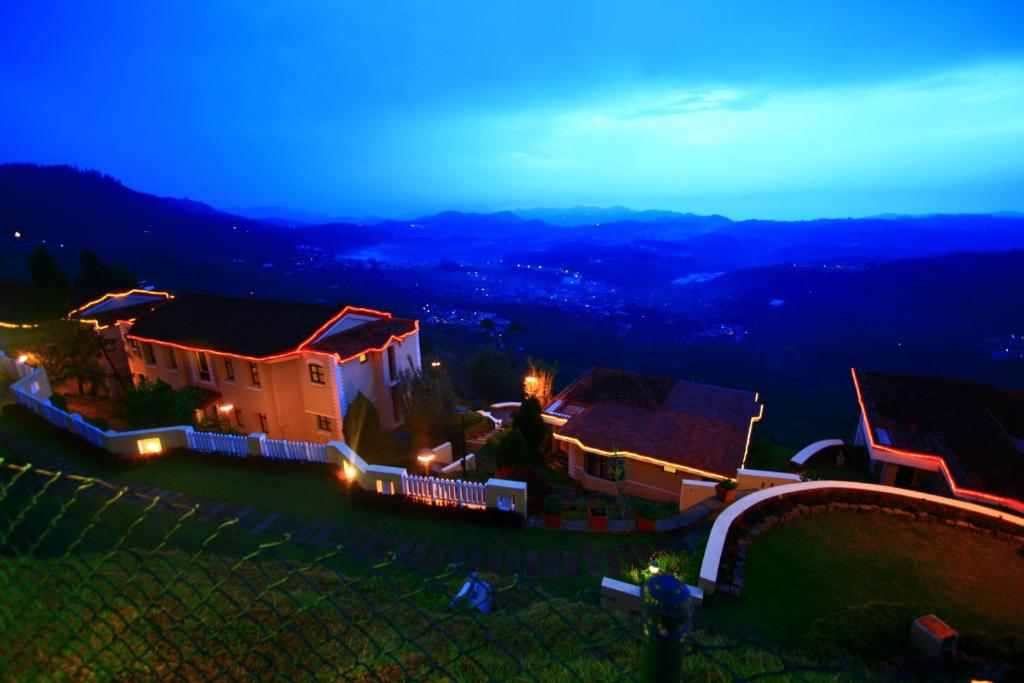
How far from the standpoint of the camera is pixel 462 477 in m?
17.5

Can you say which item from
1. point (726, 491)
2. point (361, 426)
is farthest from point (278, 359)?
point (726, 491)

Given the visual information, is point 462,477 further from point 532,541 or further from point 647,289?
point 647,289

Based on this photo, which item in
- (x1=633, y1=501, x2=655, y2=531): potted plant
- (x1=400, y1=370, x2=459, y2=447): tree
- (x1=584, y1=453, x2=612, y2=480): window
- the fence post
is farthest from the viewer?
(x1=400, y1=370, x2=459, y2=447): tree

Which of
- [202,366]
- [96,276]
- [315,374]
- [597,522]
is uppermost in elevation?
[96,276]

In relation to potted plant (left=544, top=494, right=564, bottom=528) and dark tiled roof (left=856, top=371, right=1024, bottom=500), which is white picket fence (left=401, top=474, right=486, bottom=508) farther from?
dark tiled roof (left=856, top=371, right=1024, bottom=500)

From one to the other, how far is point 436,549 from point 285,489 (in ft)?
17.2

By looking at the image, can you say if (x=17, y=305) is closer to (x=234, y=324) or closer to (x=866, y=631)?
(x=234, y=324)

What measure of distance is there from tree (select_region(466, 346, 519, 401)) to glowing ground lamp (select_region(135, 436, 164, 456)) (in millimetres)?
24760

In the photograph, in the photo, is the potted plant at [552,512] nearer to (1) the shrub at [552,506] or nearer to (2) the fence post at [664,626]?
(1) the shrub at [552,506]

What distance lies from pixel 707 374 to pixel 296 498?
58676 millimetres

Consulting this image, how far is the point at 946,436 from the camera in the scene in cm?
1739

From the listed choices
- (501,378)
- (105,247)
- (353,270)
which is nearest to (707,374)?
(501,378)

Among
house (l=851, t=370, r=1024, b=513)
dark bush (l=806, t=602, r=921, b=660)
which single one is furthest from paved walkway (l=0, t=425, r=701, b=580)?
house (l=851, t=370, r=1024, b=513)

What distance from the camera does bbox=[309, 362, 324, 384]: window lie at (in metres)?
19.9
